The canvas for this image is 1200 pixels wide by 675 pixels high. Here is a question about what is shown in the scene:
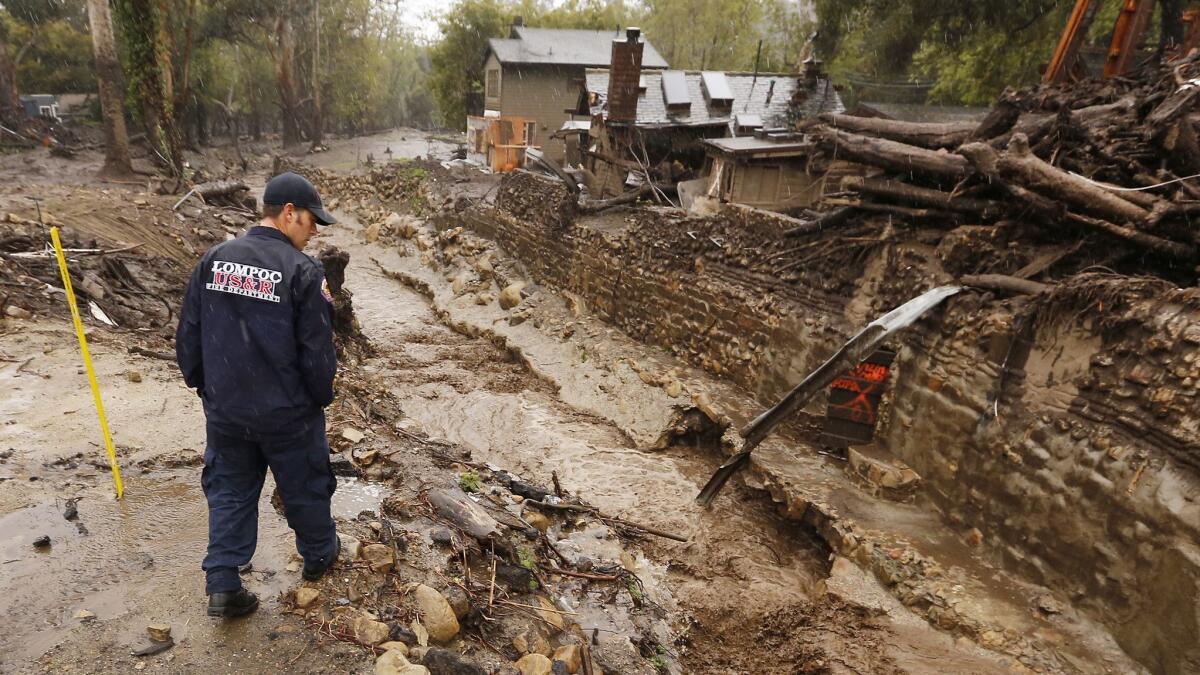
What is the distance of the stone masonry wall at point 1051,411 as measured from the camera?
3.89m

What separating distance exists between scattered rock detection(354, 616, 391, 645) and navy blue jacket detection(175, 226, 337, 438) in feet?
3.31

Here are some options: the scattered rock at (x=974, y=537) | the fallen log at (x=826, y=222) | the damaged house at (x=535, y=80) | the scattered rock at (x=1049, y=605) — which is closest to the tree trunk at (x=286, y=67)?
the damaged house at (x=535, y=80)

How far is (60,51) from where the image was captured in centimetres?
2822

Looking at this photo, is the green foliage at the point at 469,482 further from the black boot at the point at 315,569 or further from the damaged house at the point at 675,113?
the damaged house at the point at 675,113

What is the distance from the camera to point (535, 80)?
27141 millimetres

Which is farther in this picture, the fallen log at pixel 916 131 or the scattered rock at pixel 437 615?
the fallen log at pixel 916 131

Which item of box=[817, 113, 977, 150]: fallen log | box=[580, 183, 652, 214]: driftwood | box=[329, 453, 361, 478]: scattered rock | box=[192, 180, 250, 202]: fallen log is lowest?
box=[329, 453, 361, 478]: scattered rock

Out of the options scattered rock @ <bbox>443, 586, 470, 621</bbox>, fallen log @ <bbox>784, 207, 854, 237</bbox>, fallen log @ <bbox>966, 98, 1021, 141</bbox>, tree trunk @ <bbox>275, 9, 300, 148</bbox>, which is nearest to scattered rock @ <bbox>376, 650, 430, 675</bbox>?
scattered rock @ <bbox>443, 586, 470, 621</bbox>

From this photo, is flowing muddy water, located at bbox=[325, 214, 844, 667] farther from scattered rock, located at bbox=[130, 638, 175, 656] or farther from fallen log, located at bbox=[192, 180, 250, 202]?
fallen log, located at bbox=[192, 180, 250, 202]

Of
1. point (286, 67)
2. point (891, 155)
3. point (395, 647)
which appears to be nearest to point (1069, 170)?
point (891, 155)

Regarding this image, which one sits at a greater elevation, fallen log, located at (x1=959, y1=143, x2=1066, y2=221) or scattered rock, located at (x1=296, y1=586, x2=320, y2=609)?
fallen log, located at (x1=959, y1=143, x2=1066, y2=221)

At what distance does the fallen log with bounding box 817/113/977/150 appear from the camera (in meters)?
6.85

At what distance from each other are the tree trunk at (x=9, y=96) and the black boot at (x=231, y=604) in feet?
103

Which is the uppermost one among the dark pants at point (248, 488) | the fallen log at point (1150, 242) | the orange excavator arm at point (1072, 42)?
the orange excavator arm at point (1072, 42)
